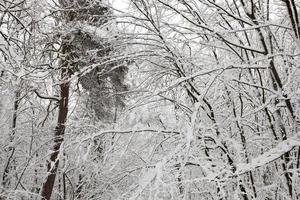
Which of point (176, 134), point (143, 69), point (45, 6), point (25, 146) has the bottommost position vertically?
point (25, 146)

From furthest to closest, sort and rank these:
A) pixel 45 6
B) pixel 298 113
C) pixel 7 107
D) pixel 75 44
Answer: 1. pixel 7 107
2. pixel 75 44
3. pixel 45 6
4. pixel 298 113

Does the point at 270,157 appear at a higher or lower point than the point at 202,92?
lower

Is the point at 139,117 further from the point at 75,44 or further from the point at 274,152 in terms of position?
the point at 75,44

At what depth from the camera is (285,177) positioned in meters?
2.63

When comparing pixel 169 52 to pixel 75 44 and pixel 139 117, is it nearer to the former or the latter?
pixel 139 117

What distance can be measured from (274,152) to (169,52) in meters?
1.16

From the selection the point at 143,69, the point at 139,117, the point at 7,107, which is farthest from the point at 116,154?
the point at 7,107

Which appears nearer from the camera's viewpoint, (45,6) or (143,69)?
(143,69)

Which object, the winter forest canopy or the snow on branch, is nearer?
the snow on branch

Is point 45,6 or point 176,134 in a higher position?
point 45,6

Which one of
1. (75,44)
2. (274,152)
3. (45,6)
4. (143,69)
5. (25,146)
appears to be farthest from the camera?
(25,146)

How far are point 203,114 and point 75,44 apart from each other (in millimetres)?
4853

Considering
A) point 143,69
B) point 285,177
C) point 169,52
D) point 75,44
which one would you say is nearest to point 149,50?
point 169,52

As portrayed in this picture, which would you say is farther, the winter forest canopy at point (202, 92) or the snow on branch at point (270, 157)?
the winter forest canopy at point (202, 92)
